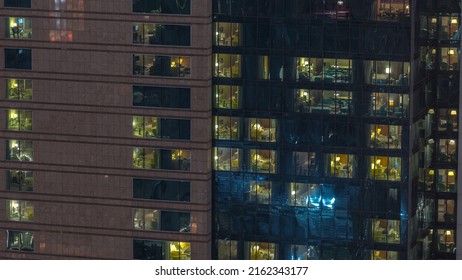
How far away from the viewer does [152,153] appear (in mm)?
168000

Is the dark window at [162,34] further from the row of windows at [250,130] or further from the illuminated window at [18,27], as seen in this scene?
the illuminated window at [18,27]

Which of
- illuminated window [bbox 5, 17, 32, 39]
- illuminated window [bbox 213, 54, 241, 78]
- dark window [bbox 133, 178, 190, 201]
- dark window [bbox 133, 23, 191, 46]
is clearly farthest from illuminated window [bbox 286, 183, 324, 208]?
illuminated window [bbox 5, 17, 32, 39]

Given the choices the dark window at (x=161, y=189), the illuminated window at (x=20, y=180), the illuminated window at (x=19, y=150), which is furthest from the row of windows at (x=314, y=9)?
the illuminated window at (x=20, y=180)

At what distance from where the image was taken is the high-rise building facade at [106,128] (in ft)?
544

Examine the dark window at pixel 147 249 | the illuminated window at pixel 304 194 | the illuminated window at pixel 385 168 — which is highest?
the illuminated window at pixel 385 168

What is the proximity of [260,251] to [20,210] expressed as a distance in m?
21.1

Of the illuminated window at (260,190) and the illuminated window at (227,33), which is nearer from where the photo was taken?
the illuminated window at (227,33)

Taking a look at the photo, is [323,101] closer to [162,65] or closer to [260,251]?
[162,65]

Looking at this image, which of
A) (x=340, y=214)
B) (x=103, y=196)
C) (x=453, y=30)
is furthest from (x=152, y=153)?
(x=453, y=30)

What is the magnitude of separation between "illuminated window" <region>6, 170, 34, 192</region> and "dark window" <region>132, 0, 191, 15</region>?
17.8 m


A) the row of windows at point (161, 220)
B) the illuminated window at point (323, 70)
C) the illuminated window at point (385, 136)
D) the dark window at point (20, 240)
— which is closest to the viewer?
the illuminated window at point (385, 136)

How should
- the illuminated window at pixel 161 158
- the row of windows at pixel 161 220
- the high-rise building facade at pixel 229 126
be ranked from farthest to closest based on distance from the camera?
1. the row of windows at pixel 161 220
2. the illuminated window at pixel 161 158
3. the high-rise building facade at pixel 229 126

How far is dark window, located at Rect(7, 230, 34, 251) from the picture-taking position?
173625 millimetres

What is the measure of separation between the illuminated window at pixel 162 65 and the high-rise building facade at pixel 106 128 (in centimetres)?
8
